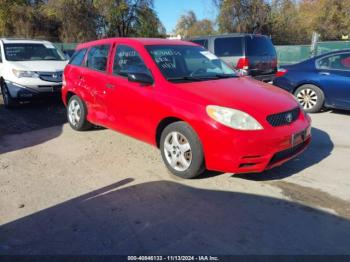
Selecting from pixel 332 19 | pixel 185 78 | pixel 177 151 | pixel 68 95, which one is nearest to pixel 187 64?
pixel 185 78

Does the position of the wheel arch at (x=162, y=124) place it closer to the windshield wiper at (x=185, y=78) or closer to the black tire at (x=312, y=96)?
the windshield wiper at (x=185, y=78)

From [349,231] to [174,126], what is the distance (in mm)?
2250

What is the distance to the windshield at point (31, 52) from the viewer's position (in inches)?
384

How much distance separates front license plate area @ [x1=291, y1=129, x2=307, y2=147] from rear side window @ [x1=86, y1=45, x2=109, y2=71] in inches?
123

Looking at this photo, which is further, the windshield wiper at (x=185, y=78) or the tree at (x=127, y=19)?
the tree at (x=127, y=19)

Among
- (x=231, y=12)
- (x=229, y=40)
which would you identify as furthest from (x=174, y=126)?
(x=231, y=12)

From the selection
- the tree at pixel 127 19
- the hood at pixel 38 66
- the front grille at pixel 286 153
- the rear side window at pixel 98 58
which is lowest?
the front grille at pixel 286 153

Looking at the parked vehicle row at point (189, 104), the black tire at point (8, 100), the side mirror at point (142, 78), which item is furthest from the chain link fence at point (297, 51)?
the side mirror at point (142, 78)

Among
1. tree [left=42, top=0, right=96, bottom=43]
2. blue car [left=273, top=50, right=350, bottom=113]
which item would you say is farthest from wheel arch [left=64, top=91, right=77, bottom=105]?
tree [left=42, top=0, right=96, bottom=43]

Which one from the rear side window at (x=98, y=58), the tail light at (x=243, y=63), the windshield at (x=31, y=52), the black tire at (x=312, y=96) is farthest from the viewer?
the tail light at (x=243, y=63)

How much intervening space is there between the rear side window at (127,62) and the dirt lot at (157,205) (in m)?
1.25

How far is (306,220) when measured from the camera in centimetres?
365

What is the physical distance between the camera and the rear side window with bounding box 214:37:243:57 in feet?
35.2

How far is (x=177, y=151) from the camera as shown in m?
4.68
